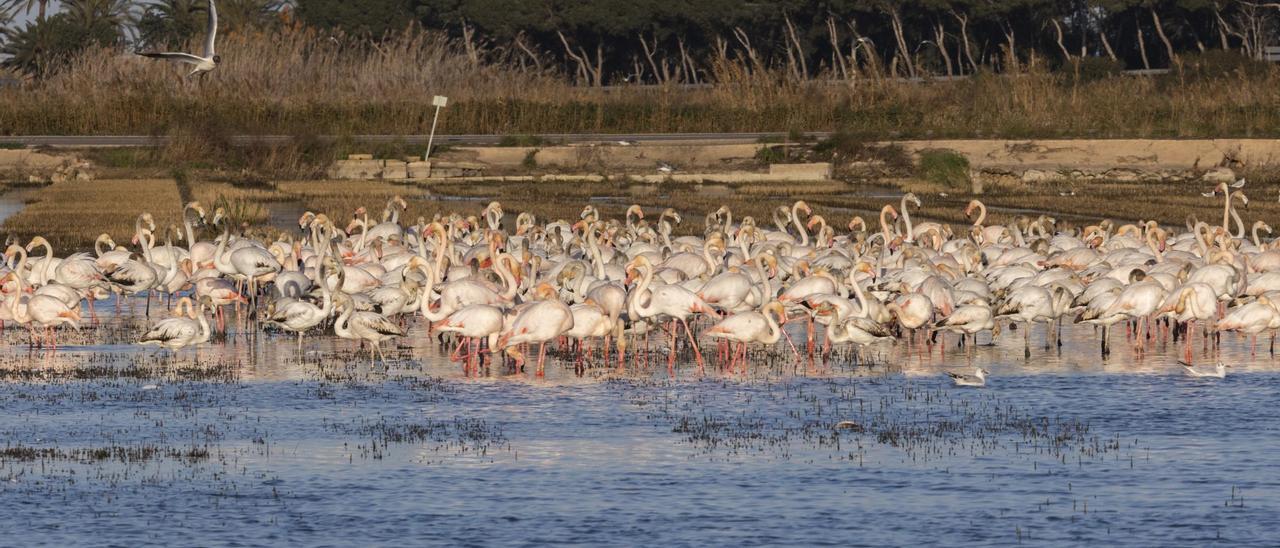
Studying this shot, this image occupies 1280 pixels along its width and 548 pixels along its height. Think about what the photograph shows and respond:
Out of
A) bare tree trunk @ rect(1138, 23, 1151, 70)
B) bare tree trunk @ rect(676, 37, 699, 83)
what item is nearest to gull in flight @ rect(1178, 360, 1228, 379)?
bare tree trunk @ rect(1138, 23, 1151, 70)

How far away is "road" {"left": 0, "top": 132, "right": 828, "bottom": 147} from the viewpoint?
44062 millimetres

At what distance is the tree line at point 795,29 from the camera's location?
245ft

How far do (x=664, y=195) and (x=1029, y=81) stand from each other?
16887 millimetres

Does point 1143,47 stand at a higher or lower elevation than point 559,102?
higher

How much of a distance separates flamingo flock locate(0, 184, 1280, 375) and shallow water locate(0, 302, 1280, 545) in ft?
1.35

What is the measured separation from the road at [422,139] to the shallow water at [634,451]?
2691 centimetres

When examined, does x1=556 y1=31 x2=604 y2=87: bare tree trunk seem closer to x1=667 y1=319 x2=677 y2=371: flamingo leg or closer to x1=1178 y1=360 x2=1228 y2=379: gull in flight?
x1=667 y1=319 x2=677 y2=371: flamingo leg

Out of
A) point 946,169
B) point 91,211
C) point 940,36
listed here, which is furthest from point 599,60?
point 91,211

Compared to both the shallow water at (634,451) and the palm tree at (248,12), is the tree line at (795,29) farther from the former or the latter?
the shallow water at (634,451)

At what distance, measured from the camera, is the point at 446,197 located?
121 ft

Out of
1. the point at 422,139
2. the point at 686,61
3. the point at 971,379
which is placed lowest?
the point at 971,379

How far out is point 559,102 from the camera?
5250cm

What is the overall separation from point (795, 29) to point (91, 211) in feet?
167

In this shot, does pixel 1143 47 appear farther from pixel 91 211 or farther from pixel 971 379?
pixel 971 379
